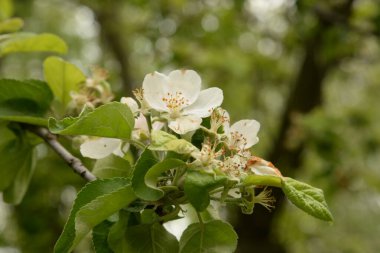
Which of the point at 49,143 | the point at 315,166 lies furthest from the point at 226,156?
the point at 315,166

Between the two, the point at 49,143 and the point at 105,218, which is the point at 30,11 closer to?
the point at 49,143

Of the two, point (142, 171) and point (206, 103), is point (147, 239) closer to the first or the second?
point (142, 171)

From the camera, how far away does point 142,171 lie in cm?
74

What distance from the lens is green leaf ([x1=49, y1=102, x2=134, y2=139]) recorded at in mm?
749

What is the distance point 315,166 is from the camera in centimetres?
417

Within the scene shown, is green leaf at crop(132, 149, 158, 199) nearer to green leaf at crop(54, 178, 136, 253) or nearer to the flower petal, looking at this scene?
green leaf at crop(54, 178, 136, 253)

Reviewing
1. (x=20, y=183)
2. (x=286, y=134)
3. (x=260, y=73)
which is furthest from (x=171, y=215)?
(x=260, y=73)

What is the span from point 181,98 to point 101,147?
142 mm

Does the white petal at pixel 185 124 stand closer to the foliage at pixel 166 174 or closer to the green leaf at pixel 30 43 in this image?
the foliage at pixel 166 174

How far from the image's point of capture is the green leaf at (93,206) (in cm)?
72

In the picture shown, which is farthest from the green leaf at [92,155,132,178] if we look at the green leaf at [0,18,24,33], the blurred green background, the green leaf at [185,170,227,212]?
the blurred green background

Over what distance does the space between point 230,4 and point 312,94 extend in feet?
2.81

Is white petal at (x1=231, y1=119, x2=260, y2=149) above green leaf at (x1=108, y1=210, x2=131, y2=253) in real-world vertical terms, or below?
above

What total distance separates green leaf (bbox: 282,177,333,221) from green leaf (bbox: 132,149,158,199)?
0.18m
